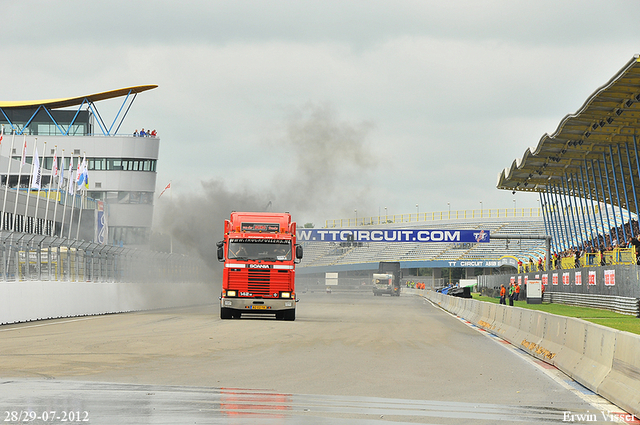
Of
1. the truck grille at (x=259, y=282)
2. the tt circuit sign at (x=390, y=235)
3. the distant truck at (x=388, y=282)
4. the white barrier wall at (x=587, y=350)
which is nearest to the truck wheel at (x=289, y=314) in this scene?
the truck grille at (x=259, y=282)

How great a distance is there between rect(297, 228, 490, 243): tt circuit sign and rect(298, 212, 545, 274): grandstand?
1729cm

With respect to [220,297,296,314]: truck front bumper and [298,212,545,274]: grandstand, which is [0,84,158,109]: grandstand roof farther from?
[220,297,296,314]: truck front bumper

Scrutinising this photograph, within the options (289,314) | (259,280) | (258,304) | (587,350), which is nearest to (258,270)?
(259,280)

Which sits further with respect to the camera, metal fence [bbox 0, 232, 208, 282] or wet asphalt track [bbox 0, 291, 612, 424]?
metal fence [bbox 0, 232, 208, 282]

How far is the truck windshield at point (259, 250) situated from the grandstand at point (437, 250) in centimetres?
7219

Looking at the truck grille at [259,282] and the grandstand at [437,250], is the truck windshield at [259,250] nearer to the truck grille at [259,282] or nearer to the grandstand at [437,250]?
the truck grille at [259,282]

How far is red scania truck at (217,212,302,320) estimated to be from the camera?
2605cm

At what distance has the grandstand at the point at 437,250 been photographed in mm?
104188

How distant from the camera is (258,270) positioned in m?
26.0

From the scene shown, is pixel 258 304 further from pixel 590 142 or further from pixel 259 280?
pixel 590 142

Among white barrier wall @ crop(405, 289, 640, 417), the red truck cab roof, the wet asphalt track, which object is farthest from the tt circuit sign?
the wet asphalt track

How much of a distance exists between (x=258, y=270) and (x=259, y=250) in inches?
25.9

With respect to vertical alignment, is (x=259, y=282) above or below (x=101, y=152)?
below

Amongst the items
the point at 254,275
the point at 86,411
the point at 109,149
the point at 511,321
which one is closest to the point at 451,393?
the point at 86,411
